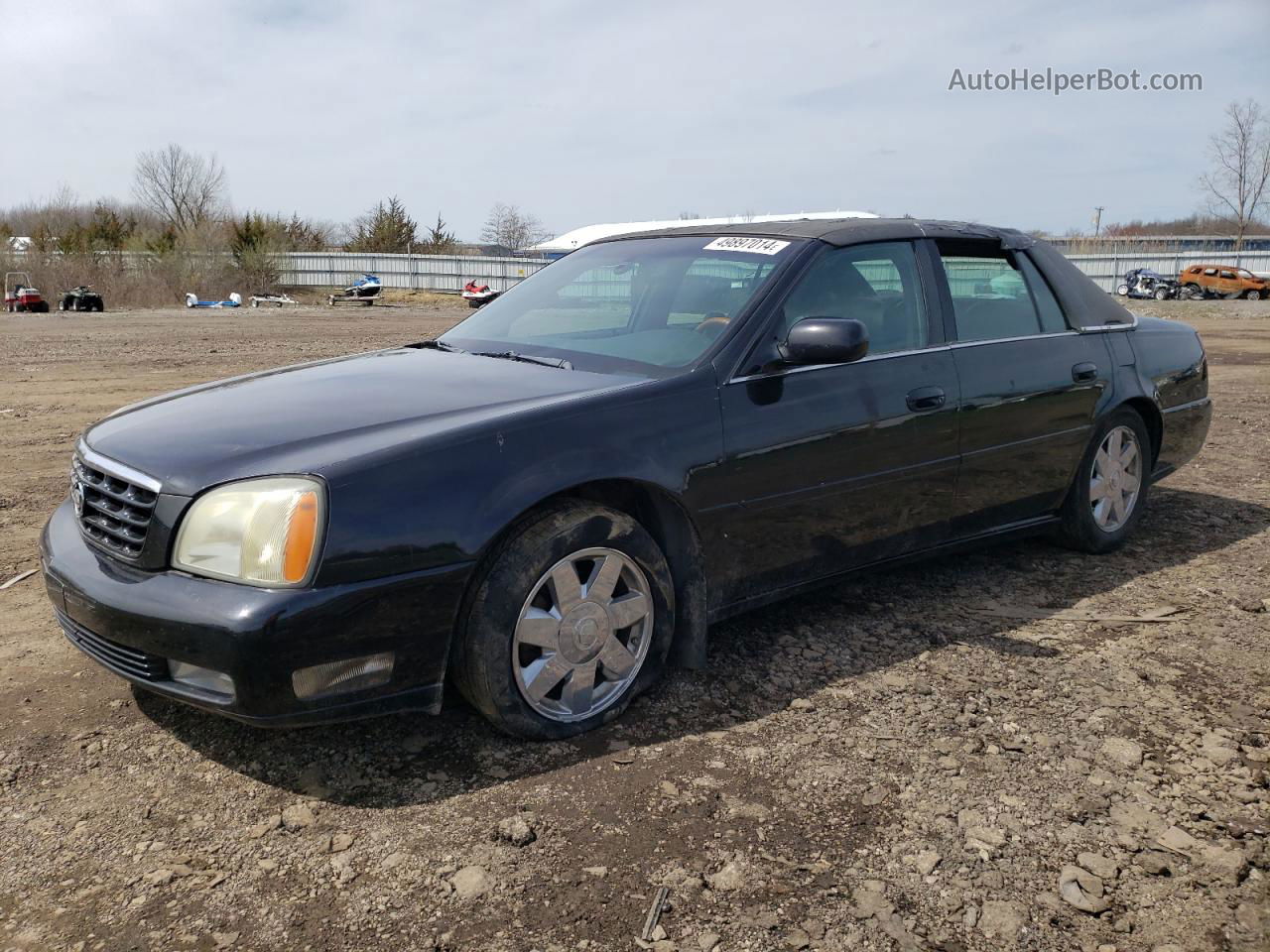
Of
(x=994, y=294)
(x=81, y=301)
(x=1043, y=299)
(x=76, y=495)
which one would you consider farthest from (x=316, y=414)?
(x=81, y=301)

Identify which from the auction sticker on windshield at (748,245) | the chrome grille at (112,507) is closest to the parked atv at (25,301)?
the chrome grille at (112,507)

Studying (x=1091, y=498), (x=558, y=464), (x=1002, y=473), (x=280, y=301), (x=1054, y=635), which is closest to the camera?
(x=558, y=464)

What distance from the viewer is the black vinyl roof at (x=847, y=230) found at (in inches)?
158

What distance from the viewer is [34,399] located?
1009 cm

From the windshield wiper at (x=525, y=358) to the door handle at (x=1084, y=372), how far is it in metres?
2.40

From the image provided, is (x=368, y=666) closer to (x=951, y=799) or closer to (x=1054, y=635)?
(x=951, y=799)

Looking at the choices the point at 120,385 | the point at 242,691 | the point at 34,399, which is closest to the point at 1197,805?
the point at 242,691

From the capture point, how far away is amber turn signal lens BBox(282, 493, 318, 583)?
262 centimetres

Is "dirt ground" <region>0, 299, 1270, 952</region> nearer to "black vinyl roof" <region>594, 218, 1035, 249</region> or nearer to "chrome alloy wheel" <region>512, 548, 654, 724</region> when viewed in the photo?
"chrome alloy wheel" <region>512, 548, 654, 724</region>

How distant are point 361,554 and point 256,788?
762 mm

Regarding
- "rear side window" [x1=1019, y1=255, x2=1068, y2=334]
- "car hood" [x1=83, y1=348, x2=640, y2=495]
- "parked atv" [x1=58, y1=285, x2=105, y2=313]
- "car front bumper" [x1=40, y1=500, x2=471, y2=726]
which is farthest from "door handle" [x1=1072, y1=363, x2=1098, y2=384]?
"parked atv" [x1=58, y1=285, x2=105, y2=313]

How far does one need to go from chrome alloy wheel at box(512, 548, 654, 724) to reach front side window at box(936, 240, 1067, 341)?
1.90 m

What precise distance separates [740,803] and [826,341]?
148cm

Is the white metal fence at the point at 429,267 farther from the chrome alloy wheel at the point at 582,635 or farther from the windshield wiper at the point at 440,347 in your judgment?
the chrome alloy wheel at the point at 582,635
